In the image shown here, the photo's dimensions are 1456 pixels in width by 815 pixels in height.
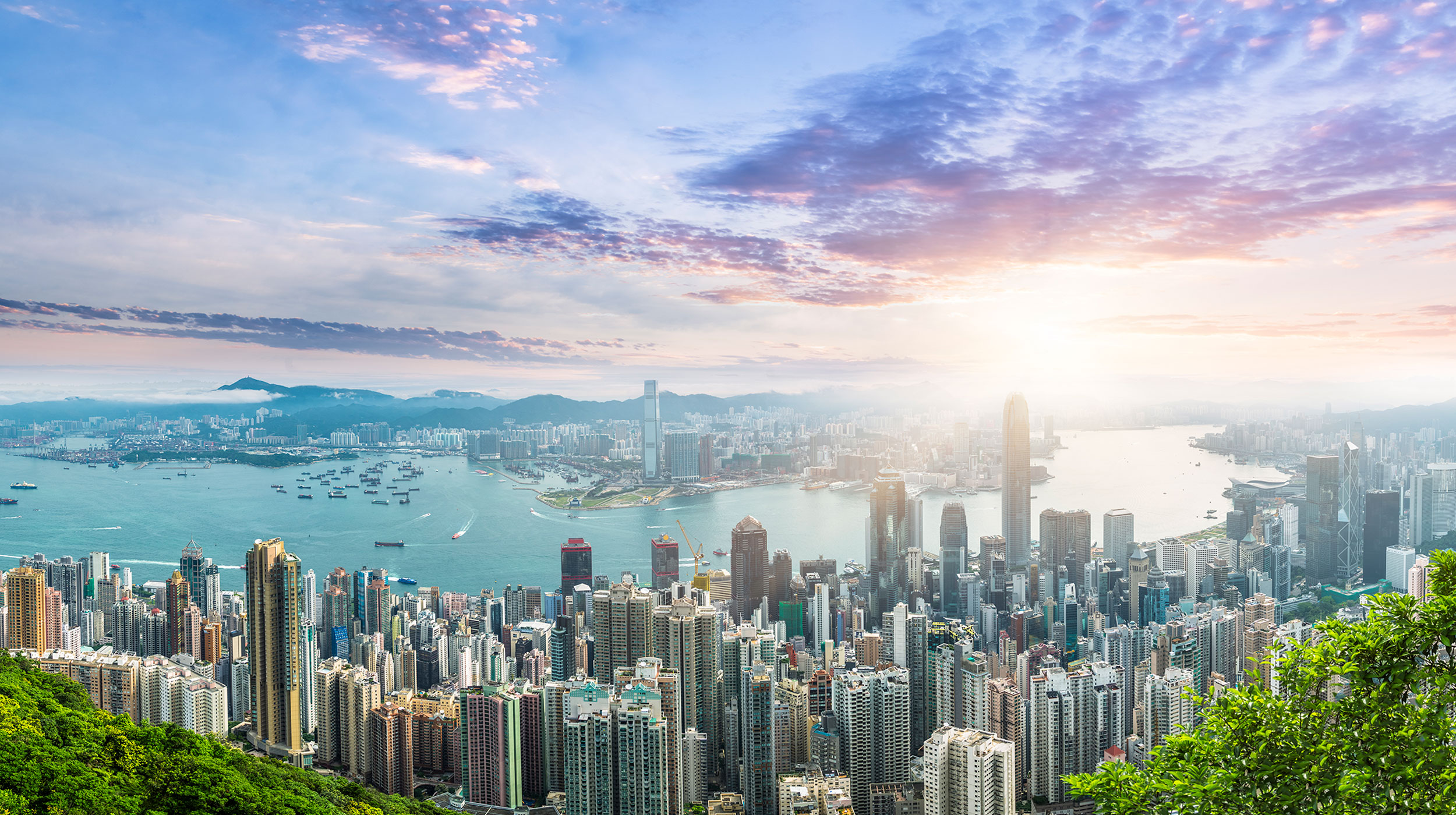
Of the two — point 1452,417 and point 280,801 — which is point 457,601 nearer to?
point 280,801

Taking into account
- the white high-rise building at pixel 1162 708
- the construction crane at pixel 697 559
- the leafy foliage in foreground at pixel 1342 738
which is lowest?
the construction crane at pixel 697 559

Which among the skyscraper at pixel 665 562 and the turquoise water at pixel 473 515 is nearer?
the skyscraper at pixel 665 562

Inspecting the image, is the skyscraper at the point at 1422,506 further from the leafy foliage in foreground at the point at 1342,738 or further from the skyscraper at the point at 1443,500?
the leafy foliage in foreground at the point at 1342,738

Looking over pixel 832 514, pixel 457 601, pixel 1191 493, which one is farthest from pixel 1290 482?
pixel 457 601

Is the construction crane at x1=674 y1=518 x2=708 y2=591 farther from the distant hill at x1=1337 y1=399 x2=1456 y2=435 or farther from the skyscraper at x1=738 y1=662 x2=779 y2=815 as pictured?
the distant hill at x1=1337 y1=399 x2=1456 y2=435

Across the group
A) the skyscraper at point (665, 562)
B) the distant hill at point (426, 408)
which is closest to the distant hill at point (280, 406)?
the distant hill at point (426, 408)

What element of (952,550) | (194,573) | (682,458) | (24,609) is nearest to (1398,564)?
(952,550)

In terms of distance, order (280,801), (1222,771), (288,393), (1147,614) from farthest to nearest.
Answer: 1. (288,393)
2. (1147,614)
3. (280,801)
4. (1222,771)

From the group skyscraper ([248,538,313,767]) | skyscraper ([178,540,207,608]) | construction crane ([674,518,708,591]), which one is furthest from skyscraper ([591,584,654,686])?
skyscraper ([178,540,207,608])
